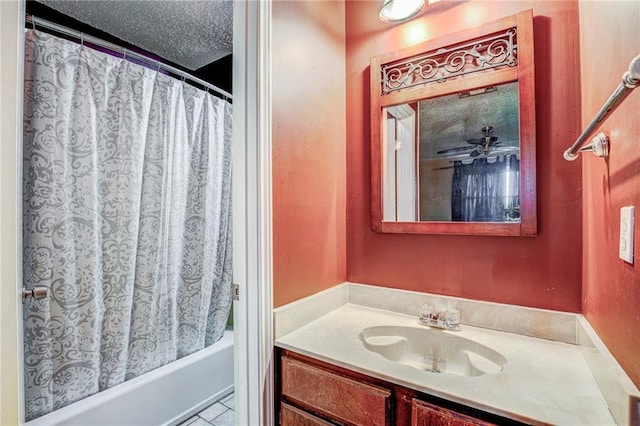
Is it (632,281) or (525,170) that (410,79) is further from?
(632,281)

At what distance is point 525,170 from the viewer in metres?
1.12

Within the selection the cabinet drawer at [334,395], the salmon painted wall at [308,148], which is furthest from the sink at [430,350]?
the salmon painted wall at [308,148]

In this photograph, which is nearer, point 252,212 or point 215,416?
point 252,212

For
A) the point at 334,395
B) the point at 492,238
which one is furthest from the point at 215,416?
the point at 492,238

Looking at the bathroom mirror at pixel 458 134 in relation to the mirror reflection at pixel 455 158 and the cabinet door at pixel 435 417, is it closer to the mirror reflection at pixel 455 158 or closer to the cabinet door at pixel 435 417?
the mirror reflection at pixel 455 158

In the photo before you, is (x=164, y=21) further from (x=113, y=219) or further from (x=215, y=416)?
(x=215, y=416)

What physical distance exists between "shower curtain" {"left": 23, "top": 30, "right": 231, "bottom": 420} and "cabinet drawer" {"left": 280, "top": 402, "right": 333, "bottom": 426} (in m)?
1.03

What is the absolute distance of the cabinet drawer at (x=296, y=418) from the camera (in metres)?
1.00

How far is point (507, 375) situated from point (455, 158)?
2.68 ft

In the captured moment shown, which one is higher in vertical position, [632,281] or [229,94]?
[229,94]

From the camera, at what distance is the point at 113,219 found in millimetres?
1547

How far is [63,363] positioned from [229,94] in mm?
1849

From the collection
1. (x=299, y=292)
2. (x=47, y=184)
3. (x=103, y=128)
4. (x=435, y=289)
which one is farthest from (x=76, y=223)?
(x=435, y=289)

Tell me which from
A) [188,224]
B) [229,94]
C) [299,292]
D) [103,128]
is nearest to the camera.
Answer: [299,292]
